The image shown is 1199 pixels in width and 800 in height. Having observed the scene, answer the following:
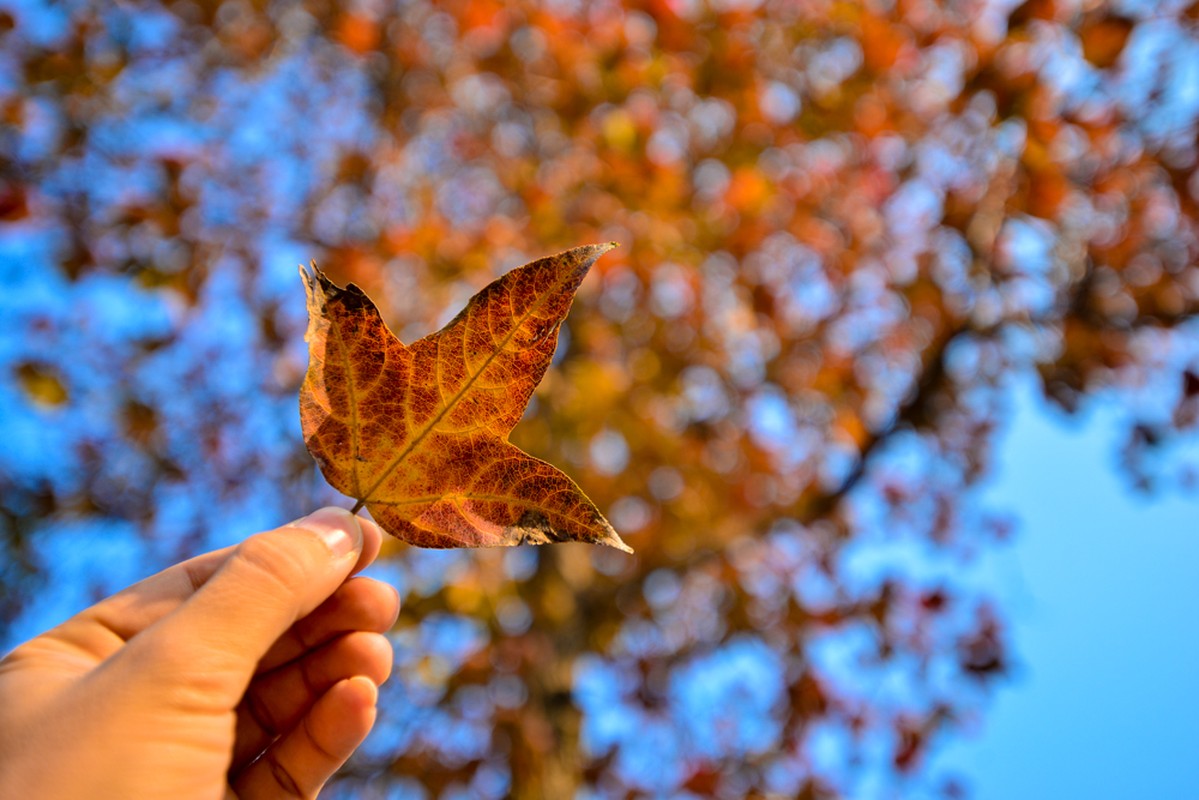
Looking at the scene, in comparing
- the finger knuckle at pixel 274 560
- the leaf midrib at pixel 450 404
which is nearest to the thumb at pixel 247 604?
the finger knuckle at pixel 274 560

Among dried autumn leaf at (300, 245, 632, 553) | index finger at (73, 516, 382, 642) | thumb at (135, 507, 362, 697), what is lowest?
index finger at (73, 516, 382, 642)

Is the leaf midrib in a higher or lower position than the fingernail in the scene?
higher

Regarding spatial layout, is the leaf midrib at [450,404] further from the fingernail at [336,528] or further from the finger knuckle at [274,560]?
the finger knuckle at [274,560]

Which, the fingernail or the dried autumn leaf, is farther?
the fingernail

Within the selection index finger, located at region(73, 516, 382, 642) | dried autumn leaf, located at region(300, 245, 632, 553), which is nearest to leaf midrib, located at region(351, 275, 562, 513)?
dried autumn leaf, located at region(300, 245, 632, 553)

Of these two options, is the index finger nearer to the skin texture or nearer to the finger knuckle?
the skin texture

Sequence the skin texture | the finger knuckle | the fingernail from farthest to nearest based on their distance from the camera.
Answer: the fingernail, the finger knuckle, the skin texture

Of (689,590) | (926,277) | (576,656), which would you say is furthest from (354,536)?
(689,590)
